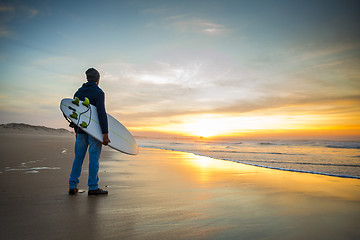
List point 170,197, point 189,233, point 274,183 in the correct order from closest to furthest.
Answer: point 189,233
point 170,197
point 274,183

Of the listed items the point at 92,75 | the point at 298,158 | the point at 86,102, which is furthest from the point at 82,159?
the point at 298,158

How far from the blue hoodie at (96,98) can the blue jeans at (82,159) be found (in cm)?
16

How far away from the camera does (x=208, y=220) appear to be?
2.14 metres

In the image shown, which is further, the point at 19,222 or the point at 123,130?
the point at 123,130

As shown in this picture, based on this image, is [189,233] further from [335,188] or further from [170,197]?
[335,188]

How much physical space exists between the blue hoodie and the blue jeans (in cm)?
16

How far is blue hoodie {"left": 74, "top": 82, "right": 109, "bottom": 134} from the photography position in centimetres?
307

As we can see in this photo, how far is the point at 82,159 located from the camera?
10.0ft

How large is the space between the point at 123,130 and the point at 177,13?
8.68 meters

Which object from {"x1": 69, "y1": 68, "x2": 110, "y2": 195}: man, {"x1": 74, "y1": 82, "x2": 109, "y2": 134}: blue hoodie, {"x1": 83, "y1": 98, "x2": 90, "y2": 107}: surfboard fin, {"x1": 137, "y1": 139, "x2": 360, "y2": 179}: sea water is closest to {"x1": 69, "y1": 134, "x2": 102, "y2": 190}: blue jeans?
{"x1": 69, "y1": 68, "x2": 110, "y2": 195}: man

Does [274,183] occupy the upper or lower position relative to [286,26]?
lower

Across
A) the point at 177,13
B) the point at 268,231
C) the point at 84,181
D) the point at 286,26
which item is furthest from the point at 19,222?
the point at 286,26

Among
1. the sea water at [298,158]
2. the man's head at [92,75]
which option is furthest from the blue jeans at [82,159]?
the sea water at [298,158]

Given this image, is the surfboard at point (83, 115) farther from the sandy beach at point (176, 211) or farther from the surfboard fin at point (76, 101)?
the sandy beach at point (176, 211)
